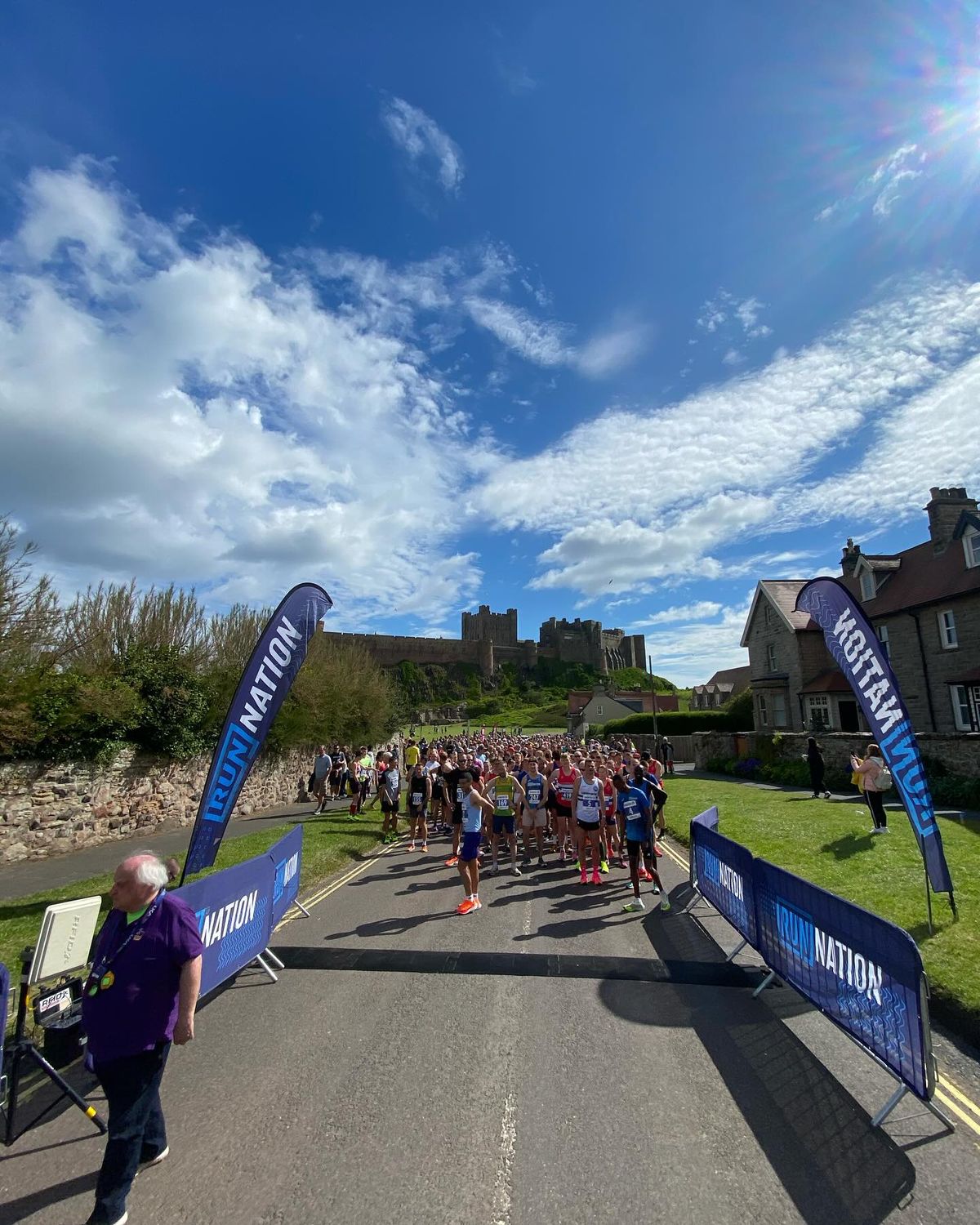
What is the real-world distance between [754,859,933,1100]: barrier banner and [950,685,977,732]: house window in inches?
905

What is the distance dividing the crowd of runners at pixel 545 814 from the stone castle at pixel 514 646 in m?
97.4

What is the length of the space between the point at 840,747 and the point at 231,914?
20957 mm

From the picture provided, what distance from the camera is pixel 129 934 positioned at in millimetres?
3227

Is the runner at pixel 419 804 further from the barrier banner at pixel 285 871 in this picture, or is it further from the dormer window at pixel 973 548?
the dormer window at pixel 973 548

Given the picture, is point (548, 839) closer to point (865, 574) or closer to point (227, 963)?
point (227, 963)

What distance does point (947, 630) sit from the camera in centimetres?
2427

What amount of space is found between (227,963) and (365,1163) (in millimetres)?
2634

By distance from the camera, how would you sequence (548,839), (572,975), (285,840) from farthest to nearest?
(548,839) → (285,840) → (572,975)

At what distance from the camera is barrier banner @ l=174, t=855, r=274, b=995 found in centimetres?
491

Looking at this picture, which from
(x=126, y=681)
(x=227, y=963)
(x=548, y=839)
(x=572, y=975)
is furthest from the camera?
(x=126, y=681)

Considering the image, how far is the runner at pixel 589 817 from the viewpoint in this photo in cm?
986

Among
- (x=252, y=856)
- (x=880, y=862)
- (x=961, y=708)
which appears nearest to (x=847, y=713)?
(x=961, y=708)

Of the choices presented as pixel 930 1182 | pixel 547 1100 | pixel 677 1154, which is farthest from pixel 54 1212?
pixel 930 1182

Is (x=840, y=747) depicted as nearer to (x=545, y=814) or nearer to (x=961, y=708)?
(x=961, y=708)
